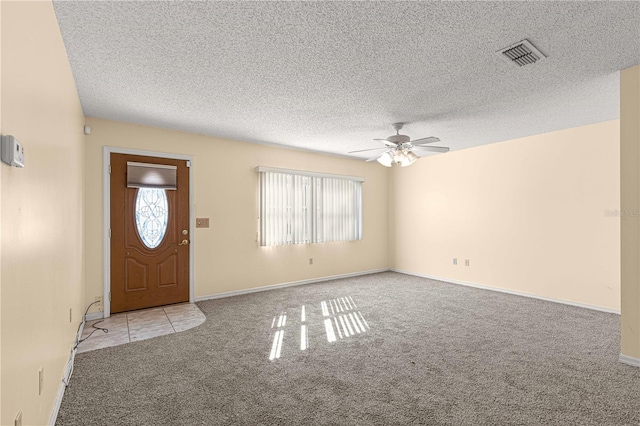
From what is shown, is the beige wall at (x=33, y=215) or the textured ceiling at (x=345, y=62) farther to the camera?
the textured ceiling at (x=345, y=62)

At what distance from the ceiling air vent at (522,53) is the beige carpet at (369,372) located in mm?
2610

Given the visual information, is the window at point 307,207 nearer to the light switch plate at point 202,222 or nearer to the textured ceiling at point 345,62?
the light switch plate at point 202,222

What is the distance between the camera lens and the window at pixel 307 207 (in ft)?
18.3

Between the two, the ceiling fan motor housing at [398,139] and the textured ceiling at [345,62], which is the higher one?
the textured ceiling at [345,62]

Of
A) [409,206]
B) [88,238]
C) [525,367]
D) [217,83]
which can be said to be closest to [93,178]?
[88,238]

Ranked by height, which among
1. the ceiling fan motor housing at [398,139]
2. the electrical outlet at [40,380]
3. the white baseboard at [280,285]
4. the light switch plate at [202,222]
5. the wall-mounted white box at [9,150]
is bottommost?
the white baseboard at [280,285]

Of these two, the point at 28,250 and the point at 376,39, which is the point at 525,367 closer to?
the point at 376,39

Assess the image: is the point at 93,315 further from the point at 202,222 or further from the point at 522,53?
the point at 522,53

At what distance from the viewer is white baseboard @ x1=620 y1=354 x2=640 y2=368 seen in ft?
8.99

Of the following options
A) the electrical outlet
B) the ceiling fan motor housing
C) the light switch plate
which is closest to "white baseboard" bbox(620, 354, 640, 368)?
the ceiling fan motor housing

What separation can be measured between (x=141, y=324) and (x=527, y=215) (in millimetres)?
5885

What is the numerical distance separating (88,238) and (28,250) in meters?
3.04

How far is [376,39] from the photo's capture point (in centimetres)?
236

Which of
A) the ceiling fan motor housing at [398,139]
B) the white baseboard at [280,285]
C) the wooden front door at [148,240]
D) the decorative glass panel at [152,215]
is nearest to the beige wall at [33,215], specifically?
the wooden front door at [148,240]
